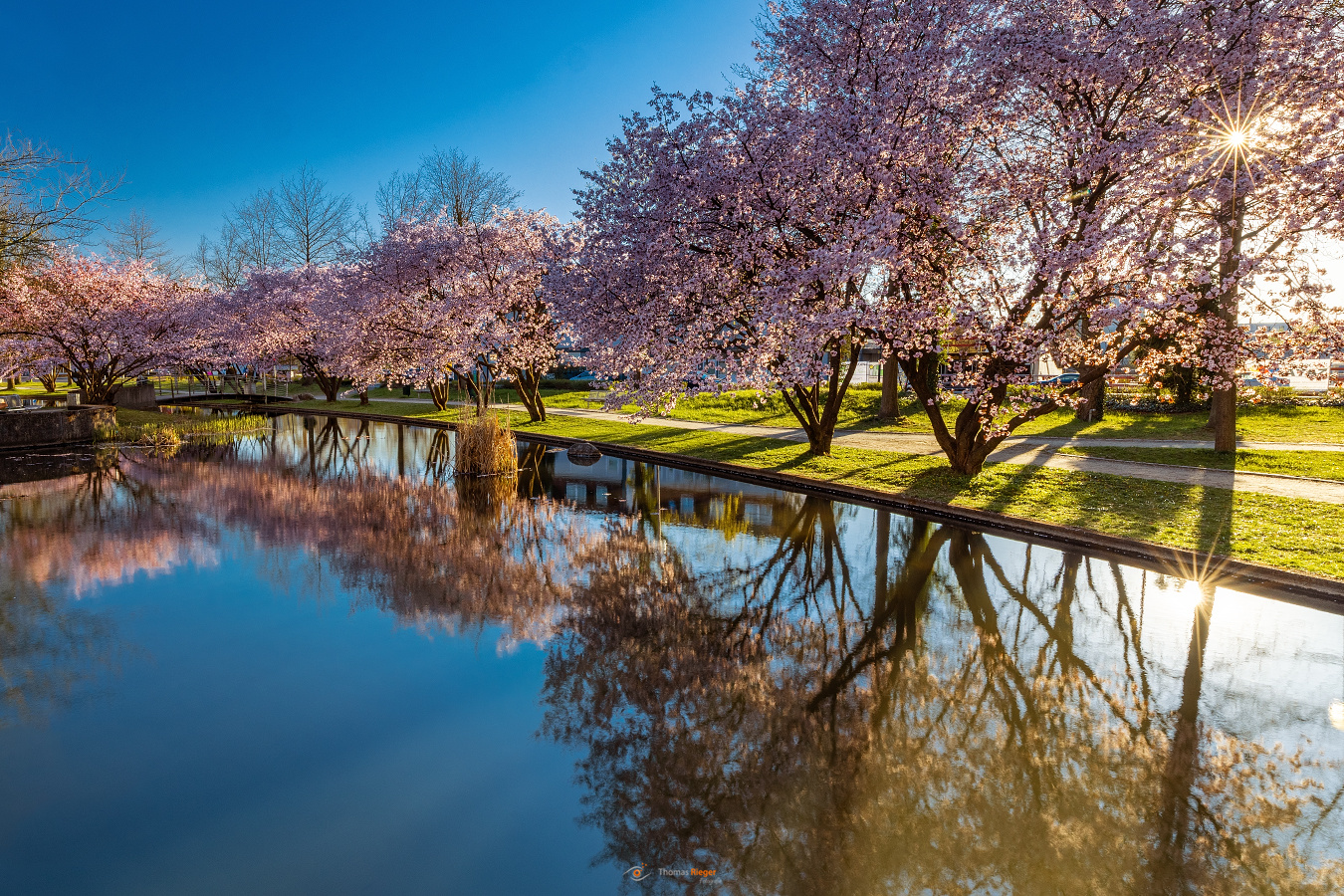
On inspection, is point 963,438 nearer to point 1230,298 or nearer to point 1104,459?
point 1104,459

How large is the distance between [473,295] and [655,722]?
24580mm

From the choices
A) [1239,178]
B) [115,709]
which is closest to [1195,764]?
[115,709]

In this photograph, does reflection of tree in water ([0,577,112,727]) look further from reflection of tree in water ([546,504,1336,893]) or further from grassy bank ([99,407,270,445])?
grassy bank ([99,407,270,445])

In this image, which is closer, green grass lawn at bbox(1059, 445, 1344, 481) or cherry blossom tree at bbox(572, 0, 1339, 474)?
cherry blossom tree at bbox(572, 0, 1339, 474)

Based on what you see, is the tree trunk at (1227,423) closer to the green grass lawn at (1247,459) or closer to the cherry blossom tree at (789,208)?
the green grass lawn at (1247,459)

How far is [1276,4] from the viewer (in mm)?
9484

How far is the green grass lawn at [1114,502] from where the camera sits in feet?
28.7

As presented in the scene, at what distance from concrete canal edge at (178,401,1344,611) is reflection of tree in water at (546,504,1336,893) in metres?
1.80

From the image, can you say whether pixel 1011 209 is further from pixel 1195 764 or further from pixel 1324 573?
pixel 1195 764

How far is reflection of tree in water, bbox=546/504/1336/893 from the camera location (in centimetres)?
342

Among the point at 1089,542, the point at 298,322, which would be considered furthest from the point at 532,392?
the point at 1089,542

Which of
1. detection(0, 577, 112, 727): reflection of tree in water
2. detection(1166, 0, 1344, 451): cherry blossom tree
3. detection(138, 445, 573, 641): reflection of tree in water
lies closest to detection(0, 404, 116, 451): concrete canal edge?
detection(138, 445, 573, 641): reflection of tree in water

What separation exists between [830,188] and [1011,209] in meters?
2.97

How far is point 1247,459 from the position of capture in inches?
579
